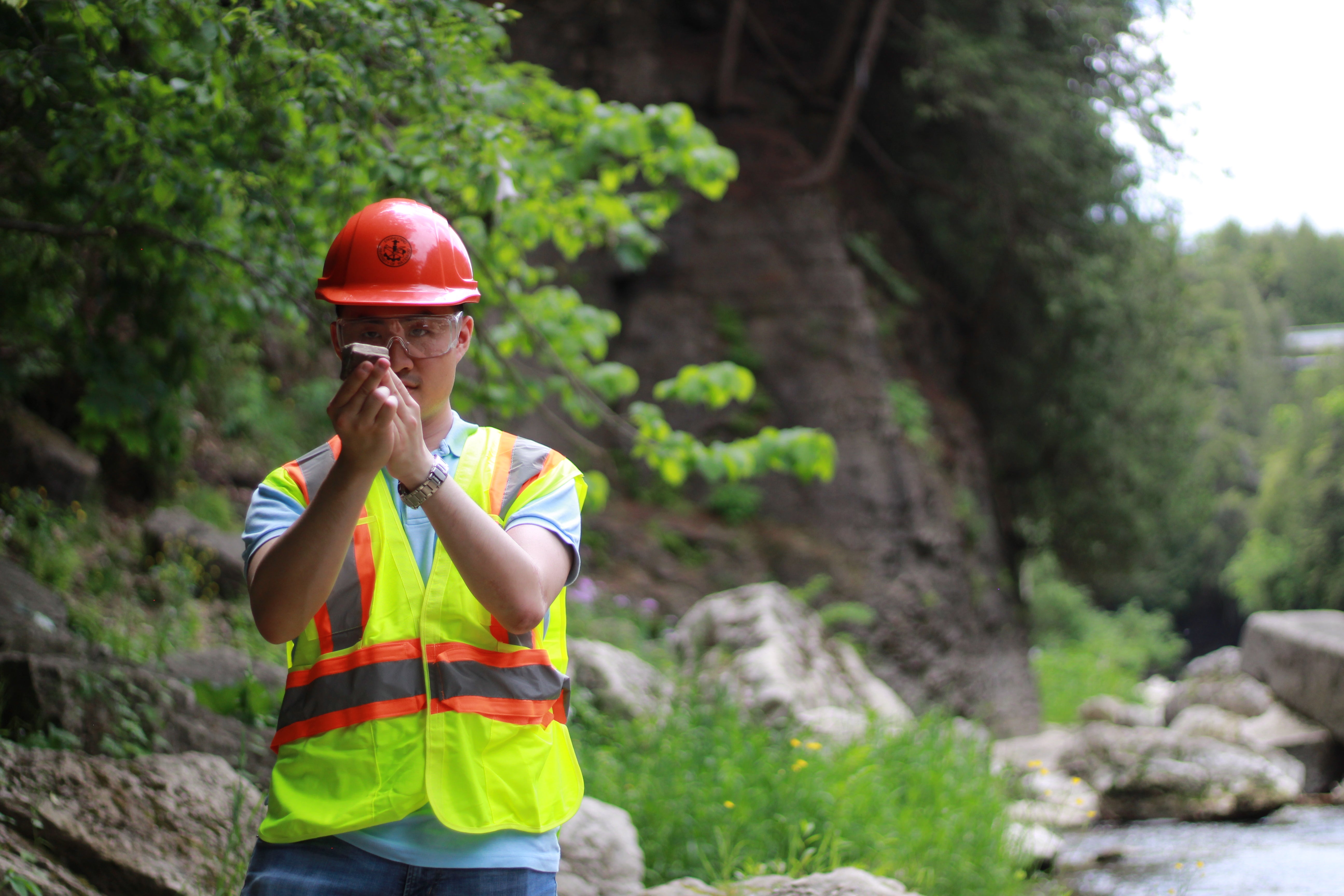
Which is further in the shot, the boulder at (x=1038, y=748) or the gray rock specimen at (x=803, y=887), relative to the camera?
the boulder at (x=1038, y=748)

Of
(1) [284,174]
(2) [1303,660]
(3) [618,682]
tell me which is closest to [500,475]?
(1) [284,174]

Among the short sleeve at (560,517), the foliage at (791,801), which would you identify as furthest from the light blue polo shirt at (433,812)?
the foliage at (791,801)

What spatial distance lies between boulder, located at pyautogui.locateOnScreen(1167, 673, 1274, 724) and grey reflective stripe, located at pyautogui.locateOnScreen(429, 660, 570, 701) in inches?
496

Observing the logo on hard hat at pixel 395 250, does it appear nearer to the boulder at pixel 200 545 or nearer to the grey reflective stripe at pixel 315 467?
the grey reflective stripe at pixel 315 467

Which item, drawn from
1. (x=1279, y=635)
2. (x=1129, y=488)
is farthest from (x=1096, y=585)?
(x=1279, y=635)

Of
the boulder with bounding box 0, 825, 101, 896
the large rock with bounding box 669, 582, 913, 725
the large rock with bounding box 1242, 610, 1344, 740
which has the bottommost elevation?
the large rock with bounding box 1242, 610, 1344, 740

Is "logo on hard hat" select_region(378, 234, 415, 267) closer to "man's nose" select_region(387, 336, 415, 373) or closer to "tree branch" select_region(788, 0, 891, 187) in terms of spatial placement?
"man's nose" select_region(387, 336, 415, 373)

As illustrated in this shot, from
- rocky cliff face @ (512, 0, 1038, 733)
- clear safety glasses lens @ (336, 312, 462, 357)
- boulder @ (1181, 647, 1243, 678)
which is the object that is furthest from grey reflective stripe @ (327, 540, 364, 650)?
boulder @ (1181, 647, 1243, 678)

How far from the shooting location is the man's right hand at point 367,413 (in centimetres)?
147

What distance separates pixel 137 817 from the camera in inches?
121

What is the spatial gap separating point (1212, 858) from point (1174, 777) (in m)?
1.32

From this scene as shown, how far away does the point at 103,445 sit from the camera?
564cm

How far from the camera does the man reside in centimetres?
157

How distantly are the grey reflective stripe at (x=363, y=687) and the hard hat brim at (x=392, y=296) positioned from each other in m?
0.61
